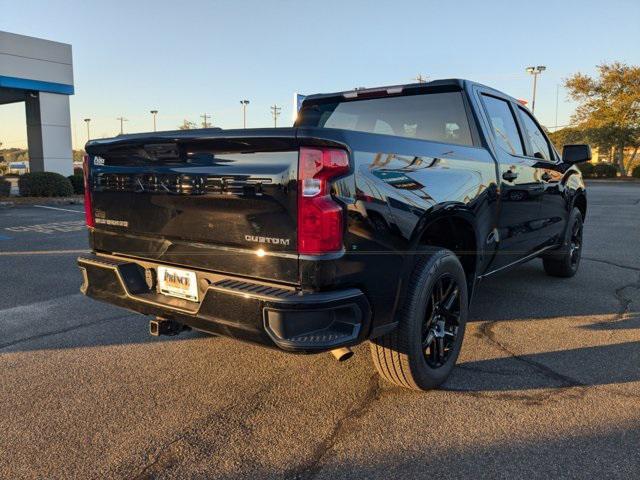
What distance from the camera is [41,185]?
1678 centimetres

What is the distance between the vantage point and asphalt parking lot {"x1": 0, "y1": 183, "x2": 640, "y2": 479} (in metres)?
2.46

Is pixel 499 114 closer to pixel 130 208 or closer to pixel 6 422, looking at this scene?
pixel 130 208

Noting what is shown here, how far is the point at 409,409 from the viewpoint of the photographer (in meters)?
2.97

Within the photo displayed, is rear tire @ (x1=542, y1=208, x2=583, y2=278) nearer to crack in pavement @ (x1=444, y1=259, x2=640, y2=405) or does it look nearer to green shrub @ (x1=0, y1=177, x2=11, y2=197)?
crack in pavement @ (x1=444, y1=259, x2=640, y2=405)

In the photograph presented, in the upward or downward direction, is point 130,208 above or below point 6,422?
above

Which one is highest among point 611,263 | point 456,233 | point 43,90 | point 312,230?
point 43,90

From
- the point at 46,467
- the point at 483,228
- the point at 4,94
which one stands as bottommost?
the point at 46,467

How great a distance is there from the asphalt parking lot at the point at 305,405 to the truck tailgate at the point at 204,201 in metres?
0.83

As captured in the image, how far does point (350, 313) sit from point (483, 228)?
1.62m

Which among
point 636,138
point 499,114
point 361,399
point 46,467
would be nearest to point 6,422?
point 46,467

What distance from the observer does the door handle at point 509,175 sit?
157 inches

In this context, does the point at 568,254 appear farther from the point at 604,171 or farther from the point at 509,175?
the point at 604,171

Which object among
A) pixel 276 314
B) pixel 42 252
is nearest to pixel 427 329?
pixel 276 314

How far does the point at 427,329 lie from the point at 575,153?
332 cm
